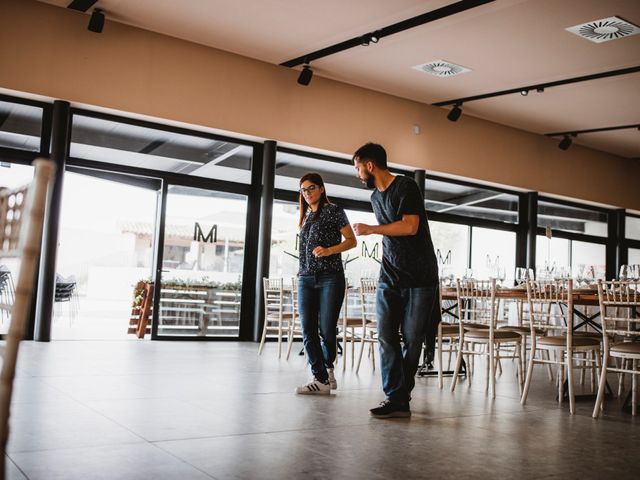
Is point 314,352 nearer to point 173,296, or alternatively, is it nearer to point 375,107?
point 173,296

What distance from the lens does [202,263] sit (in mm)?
8133

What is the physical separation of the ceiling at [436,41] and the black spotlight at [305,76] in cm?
10

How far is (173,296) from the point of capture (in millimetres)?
7914

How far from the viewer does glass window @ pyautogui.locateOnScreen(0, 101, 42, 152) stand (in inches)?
268

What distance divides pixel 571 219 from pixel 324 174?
541cm


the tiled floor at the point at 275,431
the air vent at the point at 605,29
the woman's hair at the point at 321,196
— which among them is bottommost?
the tiled floor at the point at 275,431

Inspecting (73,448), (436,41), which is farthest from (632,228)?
(73,448)

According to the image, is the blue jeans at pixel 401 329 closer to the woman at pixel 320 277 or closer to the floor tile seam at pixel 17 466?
the woman at pixel 320 277

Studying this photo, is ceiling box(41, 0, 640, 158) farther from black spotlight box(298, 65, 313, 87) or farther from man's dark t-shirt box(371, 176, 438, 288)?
man's dark t-shirt box(371, 176, 438, 288)

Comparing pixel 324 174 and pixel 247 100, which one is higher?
pixel 247 100

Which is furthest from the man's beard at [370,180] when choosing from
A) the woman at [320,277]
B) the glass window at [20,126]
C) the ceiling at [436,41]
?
the glass window at [20,126]

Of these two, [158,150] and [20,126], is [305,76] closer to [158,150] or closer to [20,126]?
[158,150]

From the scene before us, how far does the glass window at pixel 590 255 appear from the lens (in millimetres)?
12062

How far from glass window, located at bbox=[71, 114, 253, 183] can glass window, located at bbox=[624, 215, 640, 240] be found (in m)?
8.24
